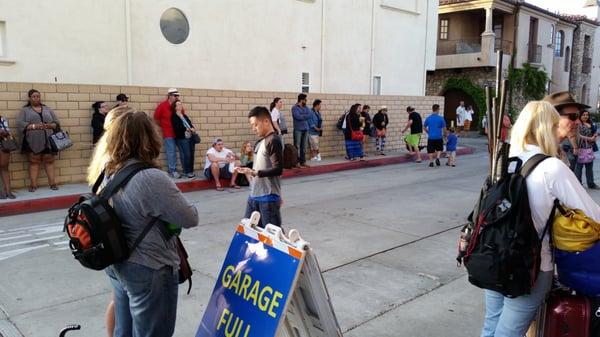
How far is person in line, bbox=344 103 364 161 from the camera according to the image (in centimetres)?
1478

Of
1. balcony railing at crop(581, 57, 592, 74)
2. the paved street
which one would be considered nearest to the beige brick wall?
the paved street

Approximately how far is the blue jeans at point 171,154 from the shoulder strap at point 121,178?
354 inches

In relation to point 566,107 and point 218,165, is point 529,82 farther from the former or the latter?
point 566,107

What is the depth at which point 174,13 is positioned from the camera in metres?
12.6

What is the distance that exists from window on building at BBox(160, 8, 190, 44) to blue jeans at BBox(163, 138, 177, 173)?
9.68 ft

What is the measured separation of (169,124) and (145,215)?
29.6 feet

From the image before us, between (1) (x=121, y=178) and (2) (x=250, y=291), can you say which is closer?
(1) (x=121, y=178)

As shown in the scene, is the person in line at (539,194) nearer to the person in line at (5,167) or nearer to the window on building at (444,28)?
the person in line at (5,167)

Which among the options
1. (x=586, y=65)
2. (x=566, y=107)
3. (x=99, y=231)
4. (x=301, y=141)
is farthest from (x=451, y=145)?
(x=586, y=65)

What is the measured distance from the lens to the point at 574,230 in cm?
252

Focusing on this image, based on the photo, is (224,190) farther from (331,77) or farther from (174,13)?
(331,77)

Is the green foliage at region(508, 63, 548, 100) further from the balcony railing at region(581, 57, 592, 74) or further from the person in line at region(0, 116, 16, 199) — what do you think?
the person in line at region(0, 116, 16, 199)

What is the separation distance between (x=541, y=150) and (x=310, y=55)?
13.6 meters

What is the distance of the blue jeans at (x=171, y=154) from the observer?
37.1ft
